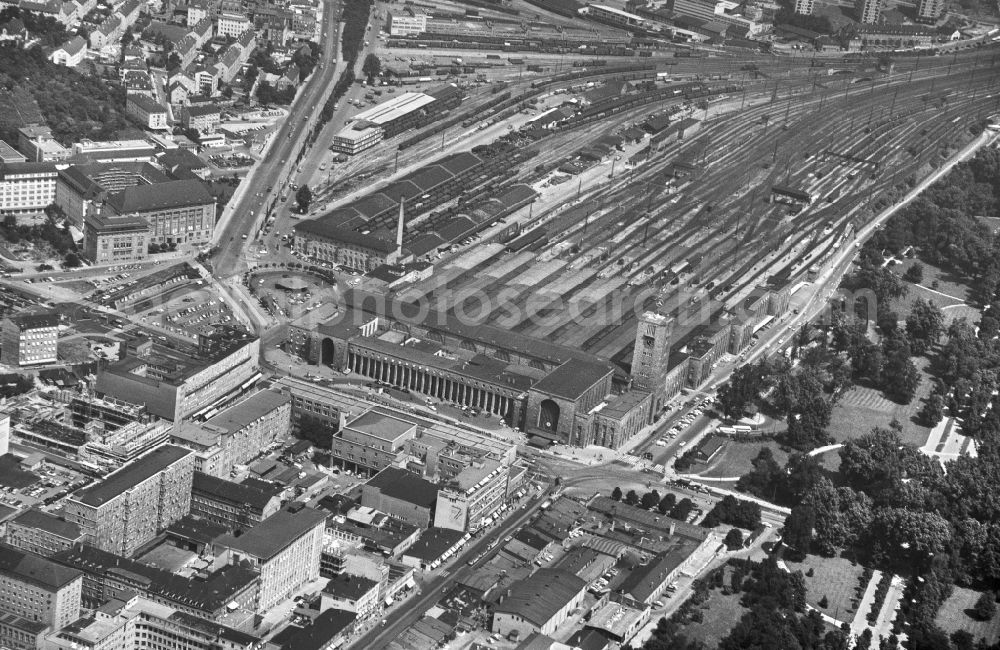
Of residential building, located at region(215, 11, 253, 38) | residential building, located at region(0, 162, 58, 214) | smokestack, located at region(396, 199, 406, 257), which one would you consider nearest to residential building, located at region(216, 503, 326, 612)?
smokestack, located at region(396, 199, 406, 257)

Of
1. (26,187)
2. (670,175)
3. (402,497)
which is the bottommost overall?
(402,497)

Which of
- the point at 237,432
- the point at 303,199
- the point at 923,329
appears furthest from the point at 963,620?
the point at 303,199

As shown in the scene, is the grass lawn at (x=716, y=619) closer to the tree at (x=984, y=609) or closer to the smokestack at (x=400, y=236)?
the tree at (x=984, y=609)

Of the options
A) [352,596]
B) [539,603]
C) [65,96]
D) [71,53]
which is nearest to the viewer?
[352,596]

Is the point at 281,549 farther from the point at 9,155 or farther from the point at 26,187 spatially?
the point at 9,155

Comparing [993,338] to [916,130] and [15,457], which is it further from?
[15,457]
